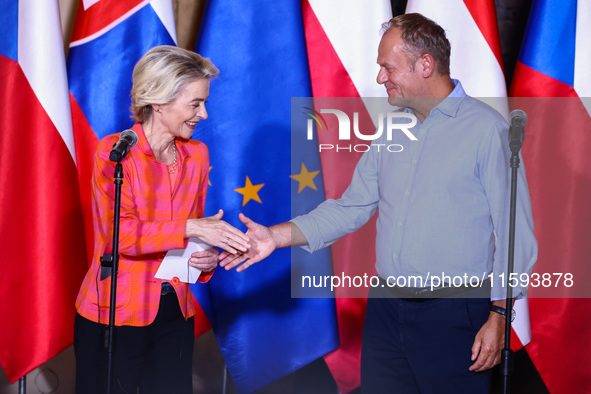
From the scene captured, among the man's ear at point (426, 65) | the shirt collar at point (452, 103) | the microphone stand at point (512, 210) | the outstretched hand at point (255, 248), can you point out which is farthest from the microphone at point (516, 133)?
the outstretched hand at point (255, 248)

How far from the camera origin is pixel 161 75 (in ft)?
6.22

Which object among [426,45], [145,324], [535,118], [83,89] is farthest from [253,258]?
[535,118]

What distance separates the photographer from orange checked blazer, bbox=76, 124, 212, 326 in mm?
1808

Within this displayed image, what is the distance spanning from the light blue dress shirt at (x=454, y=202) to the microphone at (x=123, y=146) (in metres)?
0.82

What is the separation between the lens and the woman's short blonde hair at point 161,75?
74.6 inches

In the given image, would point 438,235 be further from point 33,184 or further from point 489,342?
point 33,184

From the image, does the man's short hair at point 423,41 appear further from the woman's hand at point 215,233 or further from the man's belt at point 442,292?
the woman's hand at point 215,233

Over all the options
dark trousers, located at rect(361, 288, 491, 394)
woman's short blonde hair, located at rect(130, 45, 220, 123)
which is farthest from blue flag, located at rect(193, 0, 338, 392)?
dark trousers, located at rect(361, 288, 491, 394)

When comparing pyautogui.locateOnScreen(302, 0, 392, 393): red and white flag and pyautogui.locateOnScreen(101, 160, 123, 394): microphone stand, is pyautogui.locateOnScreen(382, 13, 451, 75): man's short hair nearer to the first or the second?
pyautogui.locateOnScreen(302, 0, 392, 393): red and white flag

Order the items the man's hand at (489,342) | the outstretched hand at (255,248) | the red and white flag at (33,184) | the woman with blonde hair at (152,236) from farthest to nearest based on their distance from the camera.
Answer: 1. the red and white flag at (33,184)
2. the outstretched hand at (255,248)
3. the woman with blonde hair at (152,236)
4. the man's hand at (489,342)


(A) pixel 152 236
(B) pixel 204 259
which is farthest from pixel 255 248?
(A) pixel 152 236

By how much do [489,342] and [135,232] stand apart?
3.57 feet

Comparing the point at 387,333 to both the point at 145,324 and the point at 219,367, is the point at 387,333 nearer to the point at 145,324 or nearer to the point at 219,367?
the point at 145,324

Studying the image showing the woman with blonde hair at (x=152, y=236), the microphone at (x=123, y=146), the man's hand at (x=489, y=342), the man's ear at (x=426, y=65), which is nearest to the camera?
the microphone at (x=123, y=146)
